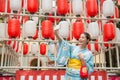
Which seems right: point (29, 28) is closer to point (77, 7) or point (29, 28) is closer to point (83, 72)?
point (77, 7)

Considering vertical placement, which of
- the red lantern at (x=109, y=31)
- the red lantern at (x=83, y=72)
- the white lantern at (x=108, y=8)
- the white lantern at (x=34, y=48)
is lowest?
the white lantern at (x=34, y=48)

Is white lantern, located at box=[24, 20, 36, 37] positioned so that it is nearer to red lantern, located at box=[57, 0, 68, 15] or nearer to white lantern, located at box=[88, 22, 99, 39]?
red lantern, located at box=[57, 0, 68, 15]

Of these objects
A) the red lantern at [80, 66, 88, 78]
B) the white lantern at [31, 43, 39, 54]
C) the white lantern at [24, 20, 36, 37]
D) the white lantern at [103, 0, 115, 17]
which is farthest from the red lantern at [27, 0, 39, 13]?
the white lantern at [31, 43, 39, 54]

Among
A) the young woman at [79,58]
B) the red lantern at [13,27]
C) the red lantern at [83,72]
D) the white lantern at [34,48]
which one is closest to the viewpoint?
the red lantern at [83,72]

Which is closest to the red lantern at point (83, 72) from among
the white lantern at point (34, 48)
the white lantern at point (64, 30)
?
the white lantern at point (64, 30)

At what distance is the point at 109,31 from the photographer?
5824mm

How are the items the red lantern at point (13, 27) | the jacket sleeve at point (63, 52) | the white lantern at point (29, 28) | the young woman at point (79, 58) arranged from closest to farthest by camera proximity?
the young woman at point (79, 58) < the jacket sleeve at point (63, 52) < the red lantern at point (13, 27) < the white lantern at point (29, 28)

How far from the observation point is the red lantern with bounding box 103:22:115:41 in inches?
229

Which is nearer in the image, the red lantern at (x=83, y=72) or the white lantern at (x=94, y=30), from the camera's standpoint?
the red lantern at (x=83, y=72)

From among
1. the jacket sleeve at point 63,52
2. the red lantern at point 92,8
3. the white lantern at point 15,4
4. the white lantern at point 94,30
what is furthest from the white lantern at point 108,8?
the jacket sleeve at point 63,52

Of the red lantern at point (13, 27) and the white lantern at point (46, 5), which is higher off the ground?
the white lantern at point (46, 5)

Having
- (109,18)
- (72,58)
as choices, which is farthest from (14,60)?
(72,58)

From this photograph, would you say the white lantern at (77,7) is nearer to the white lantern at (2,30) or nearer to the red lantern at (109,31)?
the red lantern at (109,31)

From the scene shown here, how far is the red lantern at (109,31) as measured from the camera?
5.81 meters
